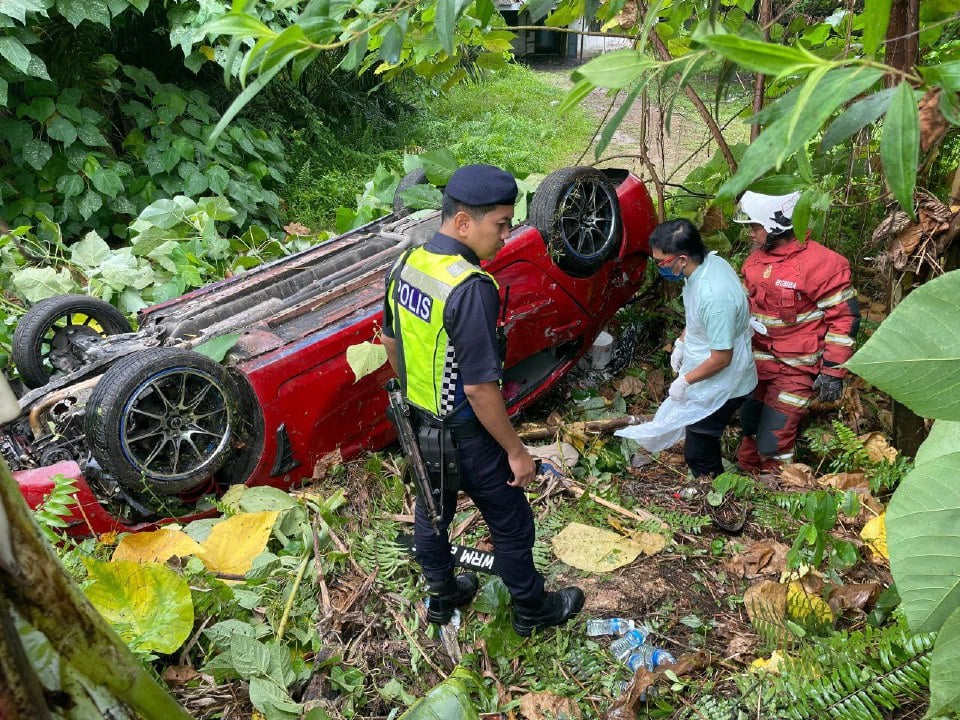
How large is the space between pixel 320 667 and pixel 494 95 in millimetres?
11782

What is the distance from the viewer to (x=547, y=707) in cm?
263

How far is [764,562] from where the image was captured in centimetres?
323

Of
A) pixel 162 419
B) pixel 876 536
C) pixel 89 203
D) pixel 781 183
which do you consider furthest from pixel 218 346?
pixel 89 203

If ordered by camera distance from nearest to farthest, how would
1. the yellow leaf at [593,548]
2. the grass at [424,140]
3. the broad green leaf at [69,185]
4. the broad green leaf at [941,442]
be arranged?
1. the broad green leaf at [941,442]
2. the yellow leaf at [593,548]
3. the broad green leaf at [69,185]
4. the grass at [424,140]

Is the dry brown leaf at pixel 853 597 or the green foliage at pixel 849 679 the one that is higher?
the green foliage at pixel 849 679

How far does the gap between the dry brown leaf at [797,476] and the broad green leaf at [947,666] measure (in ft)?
10.3

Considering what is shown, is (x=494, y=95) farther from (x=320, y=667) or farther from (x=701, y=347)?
(x=320, y=667)

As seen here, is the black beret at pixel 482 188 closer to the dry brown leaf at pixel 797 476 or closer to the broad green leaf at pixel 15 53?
the dry brown leaf at pixel 797 476

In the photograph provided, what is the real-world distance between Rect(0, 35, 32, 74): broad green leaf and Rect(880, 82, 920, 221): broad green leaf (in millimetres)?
6532

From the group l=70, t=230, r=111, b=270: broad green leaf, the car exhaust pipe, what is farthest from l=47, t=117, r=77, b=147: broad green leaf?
the car exhaust pipe

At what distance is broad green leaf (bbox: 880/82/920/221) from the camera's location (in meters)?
0.77

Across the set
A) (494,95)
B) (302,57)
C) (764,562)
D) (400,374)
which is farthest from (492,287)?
(494,95)

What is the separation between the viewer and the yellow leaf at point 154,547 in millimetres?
3020

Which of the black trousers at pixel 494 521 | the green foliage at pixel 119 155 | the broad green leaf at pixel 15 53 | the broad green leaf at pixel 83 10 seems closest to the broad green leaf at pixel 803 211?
the black trousers at pixel 494 521
